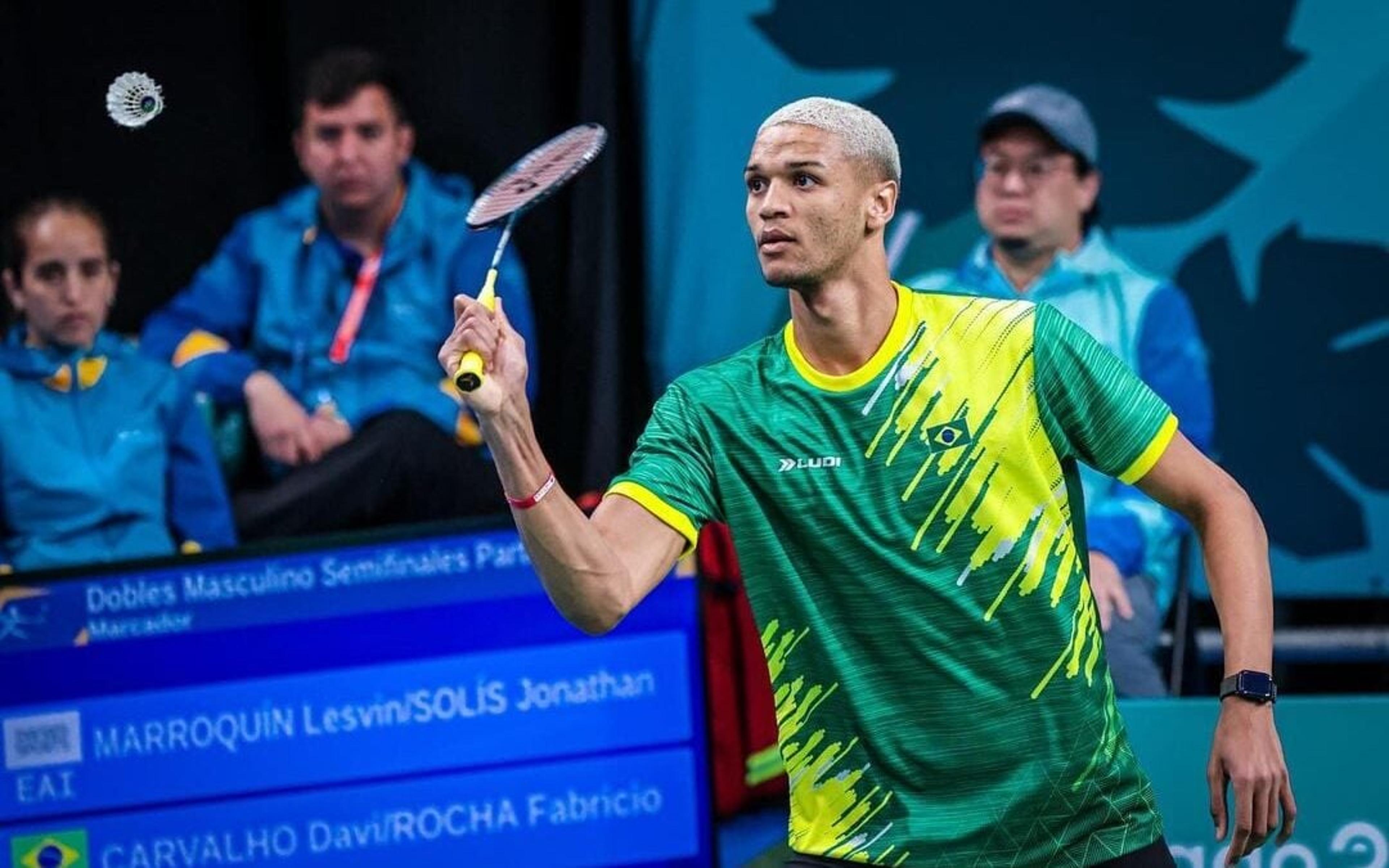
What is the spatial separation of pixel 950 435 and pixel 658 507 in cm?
51

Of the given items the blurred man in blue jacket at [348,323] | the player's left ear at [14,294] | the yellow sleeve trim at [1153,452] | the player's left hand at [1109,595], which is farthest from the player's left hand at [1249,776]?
the player's left ear at [14,294]

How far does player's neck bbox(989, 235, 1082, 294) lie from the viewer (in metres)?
6.16

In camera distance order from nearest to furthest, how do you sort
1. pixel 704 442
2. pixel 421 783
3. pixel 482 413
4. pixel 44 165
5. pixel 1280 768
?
pixel 482 413, pixel 1280 768, pixel 704 442, pixel 421 783, pixel 44 165

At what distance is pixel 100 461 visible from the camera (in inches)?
235

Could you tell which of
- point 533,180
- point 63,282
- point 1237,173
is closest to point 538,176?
point 533,180

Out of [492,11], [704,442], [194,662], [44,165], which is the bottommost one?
[194,662]

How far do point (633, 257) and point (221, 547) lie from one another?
1.42 m

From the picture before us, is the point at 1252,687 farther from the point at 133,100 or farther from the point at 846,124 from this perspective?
the point at 133,100

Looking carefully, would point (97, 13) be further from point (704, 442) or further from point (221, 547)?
point (704, 442)

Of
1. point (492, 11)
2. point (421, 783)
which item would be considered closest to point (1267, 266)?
point (492, 11)

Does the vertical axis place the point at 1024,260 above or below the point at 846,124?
below

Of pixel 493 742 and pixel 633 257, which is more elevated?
pixel 633 257

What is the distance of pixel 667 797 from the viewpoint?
577cm

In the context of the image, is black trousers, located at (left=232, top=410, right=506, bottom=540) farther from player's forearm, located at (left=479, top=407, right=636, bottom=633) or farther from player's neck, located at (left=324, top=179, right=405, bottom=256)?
player's forearm, located at (left=479, top=407, right=636, bottom=633)
